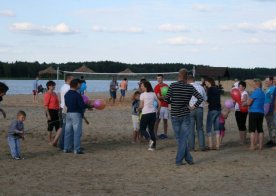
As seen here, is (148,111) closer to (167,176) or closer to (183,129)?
(183,129)

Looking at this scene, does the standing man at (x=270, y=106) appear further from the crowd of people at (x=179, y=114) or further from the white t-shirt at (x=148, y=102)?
A: the white t-shirt at (x=148, y=102)

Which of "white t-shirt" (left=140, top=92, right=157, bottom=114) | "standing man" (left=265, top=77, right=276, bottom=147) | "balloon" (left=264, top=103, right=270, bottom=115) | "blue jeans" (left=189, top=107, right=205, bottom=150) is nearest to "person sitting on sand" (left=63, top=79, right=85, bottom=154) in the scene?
"white t-shirt" (left=140, top=92, right=157, bottom=114)

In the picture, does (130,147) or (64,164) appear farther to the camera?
(130,147)

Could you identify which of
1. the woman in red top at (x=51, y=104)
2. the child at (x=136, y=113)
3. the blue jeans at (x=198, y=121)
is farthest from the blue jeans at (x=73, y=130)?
the blue jeans at (x=198, y=121)

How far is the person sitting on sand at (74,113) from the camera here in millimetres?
11086

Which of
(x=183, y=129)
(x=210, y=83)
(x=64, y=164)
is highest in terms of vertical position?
(x=210, y=83)

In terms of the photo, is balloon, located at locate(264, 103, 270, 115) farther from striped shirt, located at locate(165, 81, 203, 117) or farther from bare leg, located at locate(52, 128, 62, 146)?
bare leg, located at locate(52, 128, 62, 146)

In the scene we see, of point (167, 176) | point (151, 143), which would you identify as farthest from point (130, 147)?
point (167, 176)

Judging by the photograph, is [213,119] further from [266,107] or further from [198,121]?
[266,107]

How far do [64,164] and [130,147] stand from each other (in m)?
2.83

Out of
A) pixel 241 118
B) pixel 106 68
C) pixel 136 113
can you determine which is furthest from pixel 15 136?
pixel 106 68

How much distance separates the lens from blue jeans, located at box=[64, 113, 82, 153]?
11141 millimetres

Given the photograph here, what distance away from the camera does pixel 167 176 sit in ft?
28.9

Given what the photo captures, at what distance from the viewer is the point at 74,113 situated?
1112 cm
